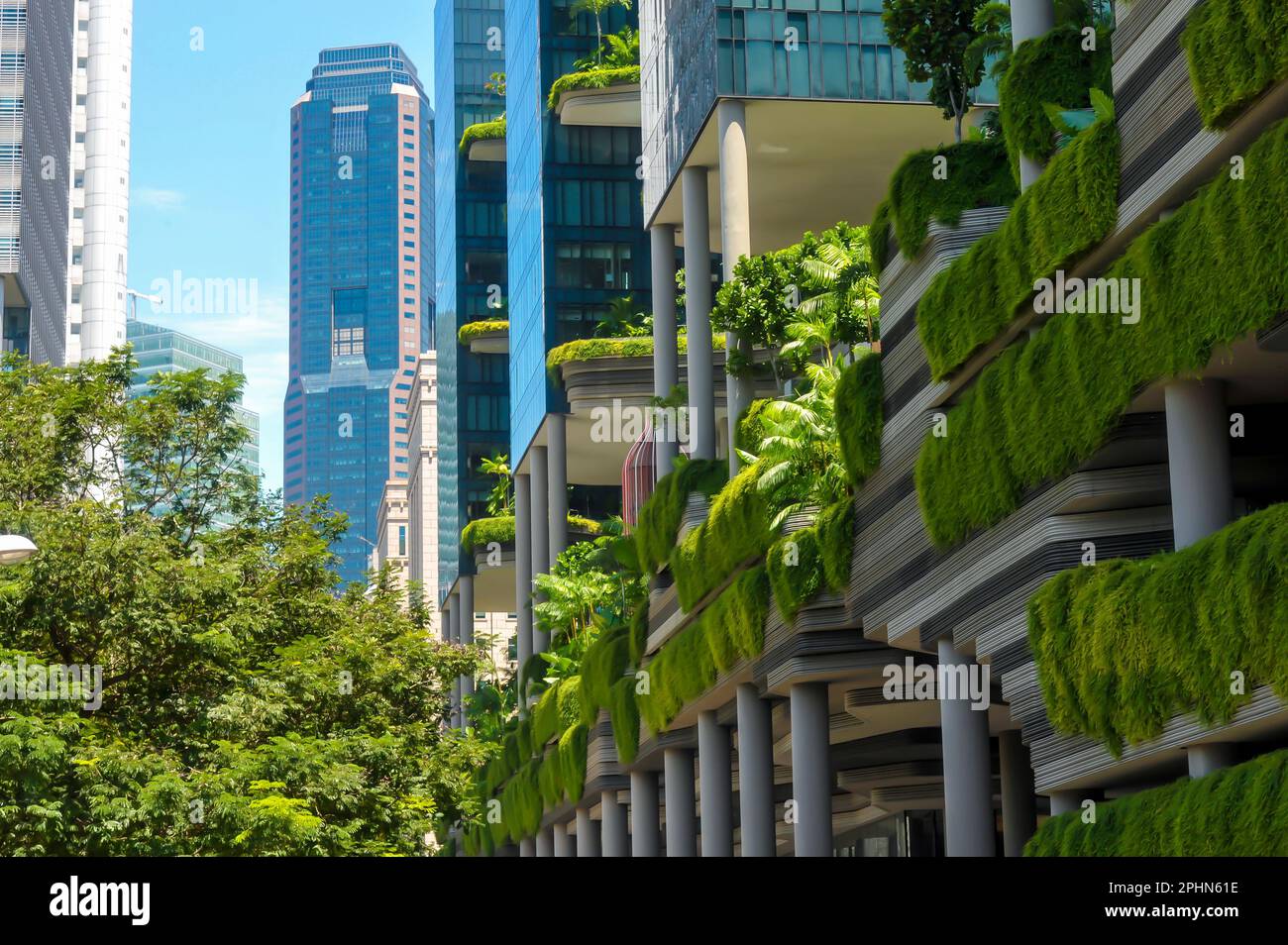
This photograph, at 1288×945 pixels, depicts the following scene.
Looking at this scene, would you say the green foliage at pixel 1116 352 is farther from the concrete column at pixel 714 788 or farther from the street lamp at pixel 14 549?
the concrete column at pixel 714 788

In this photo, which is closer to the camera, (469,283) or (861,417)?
(861,417)

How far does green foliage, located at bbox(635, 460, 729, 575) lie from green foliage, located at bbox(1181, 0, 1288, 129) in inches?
789

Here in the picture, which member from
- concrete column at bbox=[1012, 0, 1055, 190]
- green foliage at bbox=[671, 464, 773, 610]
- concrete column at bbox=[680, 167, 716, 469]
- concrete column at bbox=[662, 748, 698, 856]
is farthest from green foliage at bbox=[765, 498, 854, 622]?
concrete column at bbox=[662, 748, 698, 856]

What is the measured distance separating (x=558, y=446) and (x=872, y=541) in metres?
37.5

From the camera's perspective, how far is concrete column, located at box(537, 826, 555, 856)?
2609 inches

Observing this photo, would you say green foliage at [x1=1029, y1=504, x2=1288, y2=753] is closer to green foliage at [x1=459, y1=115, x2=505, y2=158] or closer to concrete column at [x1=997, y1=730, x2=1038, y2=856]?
concrete column at [x1=997, y1=730, x2=1038, y2=856]

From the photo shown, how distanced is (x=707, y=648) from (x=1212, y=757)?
1843 centimetres

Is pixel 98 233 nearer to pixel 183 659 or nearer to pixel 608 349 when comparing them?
pixel 608 349

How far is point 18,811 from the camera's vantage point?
30.6 m

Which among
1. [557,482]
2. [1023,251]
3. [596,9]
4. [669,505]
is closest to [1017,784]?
[669,505]

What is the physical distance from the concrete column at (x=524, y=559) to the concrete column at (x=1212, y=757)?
168ft

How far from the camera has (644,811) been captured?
157ft

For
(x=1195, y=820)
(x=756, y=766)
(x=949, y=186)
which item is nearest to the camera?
(x=1195, y=820)
